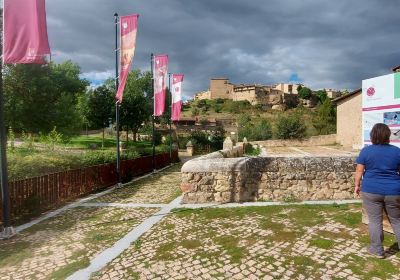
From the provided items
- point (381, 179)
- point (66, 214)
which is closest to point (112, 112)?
point (66, 214)

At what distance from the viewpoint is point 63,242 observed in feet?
19.7

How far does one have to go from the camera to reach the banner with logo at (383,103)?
18.0 ft

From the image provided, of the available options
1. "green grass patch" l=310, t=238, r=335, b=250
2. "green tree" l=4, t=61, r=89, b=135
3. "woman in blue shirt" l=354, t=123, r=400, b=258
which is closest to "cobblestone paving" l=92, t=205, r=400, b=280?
"green grass patch" l=310, t=238, r=335, b=250

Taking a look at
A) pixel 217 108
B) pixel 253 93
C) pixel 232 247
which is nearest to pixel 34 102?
pixel 232 247

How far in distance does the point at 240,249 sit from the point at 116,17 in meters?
11.3

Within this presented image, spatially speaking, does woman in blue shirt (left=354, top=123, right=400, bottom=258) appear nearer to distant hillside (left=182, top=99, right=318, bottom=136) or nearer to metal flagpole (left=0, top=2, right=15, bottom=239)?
metal flagpole (left=0, top=2, right=15, bottom=239)

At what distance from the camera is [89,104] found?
39219mm

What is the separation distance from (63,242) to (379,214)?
18.0ft

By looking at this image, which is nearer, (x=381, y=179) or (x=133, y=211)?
(x=381, y=179)

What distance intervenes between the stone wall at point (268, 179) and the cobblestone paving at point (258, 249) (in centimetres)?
124

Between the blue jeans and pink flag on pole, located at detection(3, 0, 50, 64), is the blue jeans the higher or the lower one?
the lower one

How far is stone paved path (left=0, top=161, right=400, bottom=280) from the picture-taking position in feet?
14.2

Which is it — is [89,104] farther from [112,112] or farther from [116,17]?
[116,17]

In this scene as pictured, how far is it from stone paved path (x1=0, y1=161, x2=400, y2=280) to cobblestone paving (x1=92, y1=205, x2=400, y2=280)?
0.5 inches
